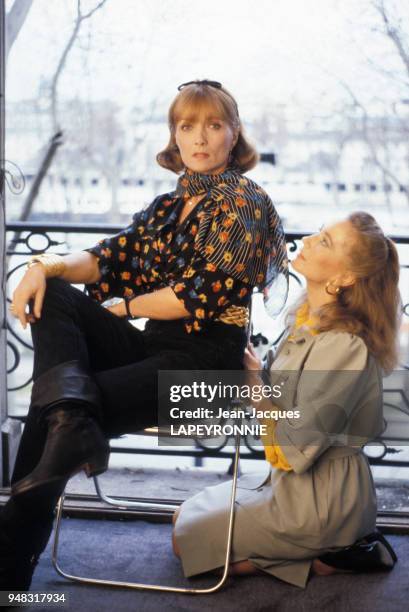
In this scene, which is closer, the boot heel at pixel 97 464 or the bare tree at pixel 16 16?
the boot heel at pixel 97 464

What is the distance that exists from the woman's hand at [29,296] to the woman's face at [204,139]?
589 millimetres

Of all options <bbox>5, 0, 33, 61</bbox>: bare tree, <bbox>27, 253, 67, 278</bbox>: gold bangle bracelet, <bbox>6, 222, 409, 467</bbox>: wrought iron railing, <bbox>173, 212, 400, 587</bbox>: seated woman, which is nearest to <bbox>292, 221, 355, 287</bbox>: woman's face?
<bbox>173, 212, 400, 587</bbox>: seated woman

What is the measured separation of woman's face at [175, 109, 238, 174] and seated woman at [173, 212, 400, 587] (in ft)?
1.27

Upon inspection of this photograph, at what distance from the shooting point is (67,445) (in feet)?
5.88

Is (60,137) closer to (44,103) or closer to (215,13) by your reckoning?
(44,103)

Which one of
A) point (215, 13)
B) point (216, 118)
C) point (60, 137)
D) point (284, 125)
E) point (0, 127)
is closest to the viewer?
point (216, 118)

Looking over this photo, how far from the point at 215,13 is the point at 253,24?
178 millimetres

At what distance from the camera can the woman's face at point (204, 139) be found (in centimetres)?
227

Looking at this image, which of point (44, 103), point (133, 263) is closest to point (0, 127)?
point (133, 263)

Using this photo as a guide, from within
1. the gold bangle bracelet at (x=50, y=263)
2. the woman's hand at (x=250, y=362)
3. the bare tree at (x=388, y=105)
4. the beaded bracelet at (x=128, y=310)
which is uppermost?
the bare tree at (x=388, y=105)

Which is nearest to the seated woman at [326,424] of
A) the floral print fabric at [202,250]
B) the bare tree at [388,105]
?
the floral print fabric at [202,250]

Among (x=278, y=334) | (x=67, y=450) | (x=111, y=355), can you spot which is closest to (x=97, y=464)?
(x=67, y=450)

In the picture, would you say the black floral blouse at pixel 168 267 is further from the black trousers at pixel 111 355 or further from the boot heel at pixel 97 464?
the boot heel at pixel 97 464

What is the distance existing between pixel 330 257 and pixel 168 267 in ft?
1.61
